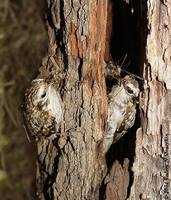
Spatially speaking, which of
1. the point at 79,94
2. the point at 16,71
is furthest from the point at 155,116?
the point at 16,71

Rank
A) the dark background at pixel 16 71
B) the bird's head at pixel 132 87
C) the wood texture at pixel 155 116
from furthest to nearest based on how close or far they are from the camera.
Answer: the dark background at pixel 16 71 < the bird's head at pixel 132 87 < the wood texture at pixel 155 116

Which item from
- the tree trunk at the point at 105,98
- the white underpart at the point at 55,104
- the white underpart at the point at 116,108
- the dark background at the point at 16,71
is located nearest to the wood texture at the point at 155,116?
the tree trunk at the point at 105,98

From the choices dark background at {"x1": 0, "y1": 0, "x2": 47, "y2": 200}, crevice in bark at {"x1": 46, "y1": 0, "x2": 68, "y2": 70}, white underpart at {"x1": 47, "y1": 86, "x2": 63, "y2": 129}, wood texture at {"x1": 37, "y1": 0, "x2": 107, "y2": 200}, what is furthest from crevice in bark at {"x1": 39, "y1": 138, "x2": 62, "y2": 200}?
dark background at {"x1": 0, "y1": 0, "x2": 47, "y2": 200}

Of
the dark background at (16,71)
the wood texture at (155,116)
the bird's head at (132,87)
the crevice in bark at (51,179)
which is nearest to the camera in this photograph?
the wood texture at (155,116)

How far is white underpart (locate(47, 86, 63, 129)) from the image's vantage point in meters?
2.01

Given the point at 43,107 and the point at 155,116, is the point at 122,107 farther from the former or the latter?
the point at 43,107

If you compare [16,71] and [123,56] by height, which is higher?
[123,56]

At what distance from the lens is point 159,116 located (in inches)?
73.9

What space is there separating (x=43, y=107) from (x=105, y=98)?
20 centimetres

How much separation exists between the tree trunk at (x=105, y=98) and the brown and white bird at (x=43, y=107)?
3 cm

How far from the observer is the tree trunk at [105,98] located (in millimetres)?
1854

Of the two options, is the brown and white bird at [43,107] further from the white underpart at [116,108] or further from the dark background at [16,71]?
the dark background at [16,71]

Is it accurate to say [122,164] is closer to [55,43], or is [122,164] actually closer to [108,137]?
[108,137]

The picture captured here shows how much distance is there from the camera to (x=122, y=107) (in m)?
1.99
